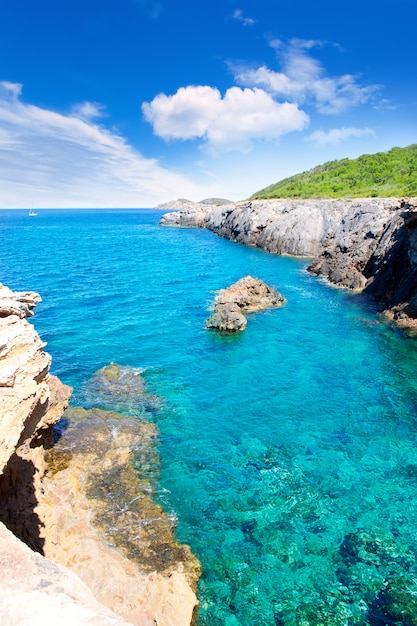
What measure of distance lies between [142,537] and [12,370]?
8494 mm

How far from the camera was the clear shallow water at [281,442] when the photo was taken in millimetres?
13031

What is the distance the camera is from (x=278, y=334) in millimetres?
35906

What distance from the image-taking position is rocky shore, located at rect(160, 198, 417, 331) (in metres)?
39.6

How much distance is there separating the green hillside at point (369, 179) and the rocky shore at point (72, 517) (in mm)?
73063

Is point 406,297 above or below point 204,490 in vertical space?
above

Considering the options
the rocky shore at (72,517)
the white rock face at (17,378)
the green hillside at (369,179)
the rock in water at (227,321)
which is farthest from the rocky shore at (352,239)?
the white rock face at (17,378)

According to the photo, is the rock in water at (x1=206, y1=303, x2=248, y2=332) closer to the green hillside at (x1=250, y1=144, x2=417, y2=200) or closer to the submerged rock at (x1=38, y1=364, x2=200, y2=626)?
the submerged rock at (x1=38, y1=364, x2=200, y2=626)

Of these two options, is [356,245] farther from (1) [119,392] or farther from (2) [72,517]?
(2) [72,517]

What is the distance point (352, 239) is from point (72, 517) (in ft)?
183

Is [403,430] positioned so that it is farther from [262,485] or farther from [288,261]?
[288,261]

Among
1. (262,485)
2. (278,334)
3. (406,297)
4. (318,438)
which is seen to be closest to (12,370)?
(262,485)

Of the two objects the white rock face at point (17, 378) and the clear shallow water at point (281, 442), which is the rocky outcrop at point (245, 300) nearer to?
the clear shallow water at point (281, 442)

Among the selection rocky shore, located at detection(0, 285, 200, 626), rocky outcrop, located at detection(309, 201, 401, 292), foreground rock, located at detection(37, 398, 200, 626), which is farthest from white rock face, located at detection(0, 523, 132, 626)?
rocky outcrop, located at detection(309, 201, 401, 292)

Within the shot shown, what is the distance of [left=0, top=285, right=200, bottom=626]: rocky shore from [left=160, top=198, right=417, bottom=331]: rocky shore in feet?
97.2
